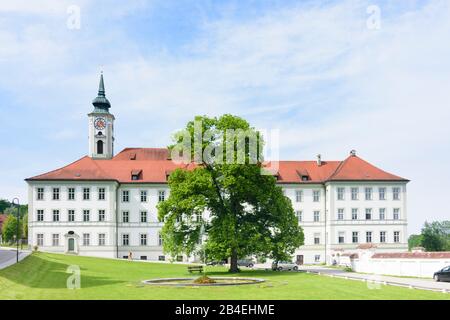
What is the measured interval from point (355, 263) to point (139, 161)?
39117 millimetres

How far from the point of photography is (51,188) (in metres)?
77.8

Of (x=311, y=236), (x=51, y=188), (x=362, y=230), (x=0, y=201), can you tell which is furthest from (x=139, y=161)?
(x=0, y=201)

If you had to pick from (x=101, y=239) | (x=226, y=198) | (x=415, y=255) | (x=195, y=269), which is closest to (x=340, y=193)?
(x=101, y=239)

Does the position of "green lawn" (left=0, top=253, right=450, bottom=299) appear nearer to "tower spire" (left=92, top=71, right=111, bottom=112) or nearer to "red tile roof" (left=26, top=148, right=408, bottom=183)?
"red tile roof" (left=26, top=148, right=408, bottom=183)

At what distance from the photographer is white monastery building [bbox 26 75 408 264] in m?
77.6

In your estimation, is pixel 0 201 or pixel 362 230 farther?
pixel 0 201

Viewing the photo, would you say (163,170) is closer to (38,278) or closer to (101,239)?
(101,239)

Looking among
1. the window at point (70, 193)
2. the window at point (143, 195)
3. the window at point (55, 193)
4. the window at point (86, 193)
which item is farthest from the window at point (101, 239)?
the window at point (55, 193)

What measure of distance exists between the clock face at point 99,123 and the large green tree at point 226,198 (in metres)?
40.4

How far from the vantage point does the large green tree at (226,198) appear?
49.2 m

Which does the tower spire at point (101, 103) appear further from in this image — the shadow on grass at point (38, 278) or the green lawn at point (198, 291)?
the green lawn at point (198, 291)

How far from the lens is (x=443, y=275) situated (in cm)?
3872

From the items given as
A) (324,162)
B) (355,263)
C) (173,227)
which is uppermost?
(324,162)
